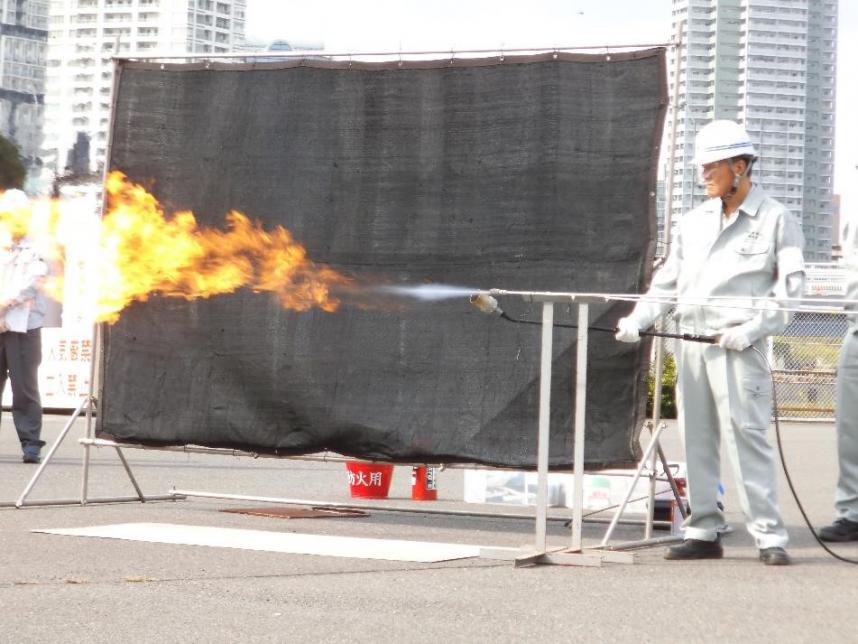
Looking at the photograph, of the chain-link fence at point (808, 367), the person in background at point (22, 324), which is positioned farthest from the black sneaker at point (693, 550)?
the chain-link fence at point (808, 367)

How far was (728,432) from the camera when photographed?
302 inches

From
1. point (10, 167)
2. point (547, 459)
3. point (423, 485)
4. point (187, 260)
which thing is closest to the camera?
point (547, 459)

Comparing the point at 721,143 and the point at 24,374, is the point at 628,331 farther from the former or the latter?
the point at 24,374

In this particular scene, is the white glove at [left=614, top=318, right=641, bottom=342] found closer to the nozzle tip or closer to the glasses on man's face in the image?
the nozzle tip

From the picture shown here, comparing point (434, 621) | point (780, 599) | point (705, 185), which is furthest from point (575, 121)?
point (434, 621)

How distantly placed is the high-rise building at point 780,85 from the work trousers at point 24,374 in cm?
8867

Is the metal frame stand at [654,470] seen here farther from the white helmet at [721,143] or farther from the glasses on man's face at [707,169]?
the white helmet at [721,143]

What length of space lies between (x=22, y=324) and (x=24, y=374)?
52 cm

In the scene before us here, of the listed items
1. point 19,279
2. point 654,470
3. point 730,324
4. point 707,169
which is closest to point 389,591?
point 730,324

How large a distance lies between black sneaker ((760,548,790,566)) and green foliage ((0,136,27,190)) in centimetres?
2308

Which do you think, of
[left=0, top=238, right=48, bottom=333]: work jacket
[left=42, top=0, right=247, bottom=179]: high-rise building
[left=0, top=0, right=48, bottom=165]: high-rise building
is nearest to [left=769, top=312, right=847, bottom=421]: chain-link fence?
[left=0, top=238, right=48, bottom=333]: work jacket

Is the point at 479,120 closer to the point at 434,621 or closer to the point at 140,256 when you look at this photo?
the point at 140,256

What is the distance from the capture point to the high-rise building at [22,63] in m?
72.3

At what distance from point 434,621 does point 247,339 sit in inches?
169
